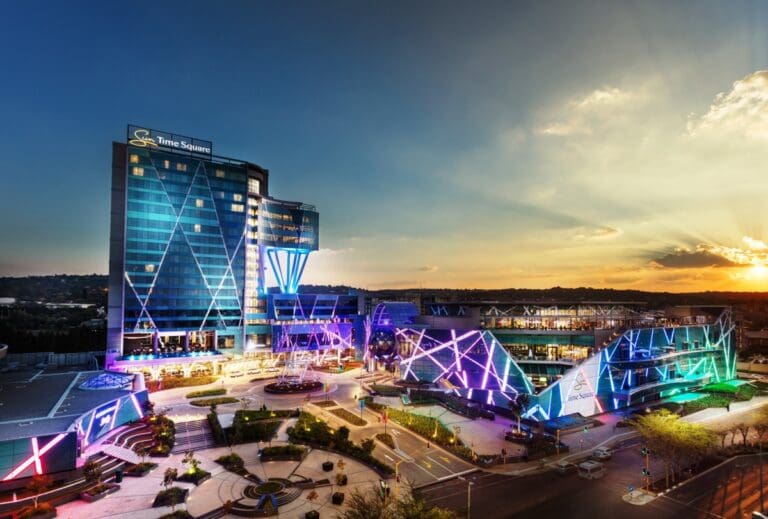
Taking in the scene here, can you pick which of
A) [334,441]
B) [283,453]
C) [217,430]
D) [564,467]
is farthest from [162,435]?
[564,467]

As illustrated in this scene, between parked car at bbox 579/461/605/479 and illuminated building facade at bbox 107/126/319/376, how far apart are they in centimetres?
8211

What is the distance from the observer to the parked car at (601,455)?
168 feet

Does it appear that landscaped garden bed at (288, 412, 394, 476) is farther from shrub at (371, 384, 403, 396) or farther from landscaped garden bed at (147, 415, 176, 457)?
shrub at (371, 384, 403, 396)

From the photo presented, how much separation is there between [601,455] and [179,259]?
317ft

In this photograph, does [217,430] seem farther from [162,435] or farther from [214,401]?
[214,401]

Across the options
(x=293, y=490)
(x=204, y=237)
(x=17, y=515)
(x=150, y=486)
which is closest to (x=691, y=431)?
(x=293, y=490)

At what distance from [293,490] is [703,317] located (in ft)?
305

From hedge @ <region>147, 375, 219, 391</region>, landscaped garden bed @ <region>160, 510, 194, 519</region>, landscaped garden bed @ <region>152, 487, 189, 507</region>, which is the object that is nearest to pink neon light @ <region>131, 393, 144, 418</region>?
landscaped garden bed @ <region>152, 487, 189, 507</region>

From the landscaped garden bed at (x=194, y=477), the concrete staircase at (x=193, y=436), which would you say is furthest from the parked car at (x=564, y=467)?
the concrete staircase at (x=193, y=436)

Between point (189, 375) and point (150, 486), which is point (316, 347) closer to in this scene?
point (189, 375)

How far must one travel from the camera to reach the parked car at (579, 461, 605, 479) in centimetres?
4650

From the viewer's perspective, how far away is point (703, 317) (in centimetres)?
9488

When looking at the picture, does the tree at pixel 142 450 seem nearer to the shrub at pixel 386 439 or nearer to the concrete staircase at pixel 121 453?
the concrete staircase at pixel 121 453

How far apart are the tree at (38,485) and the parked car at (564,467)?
49.0m
